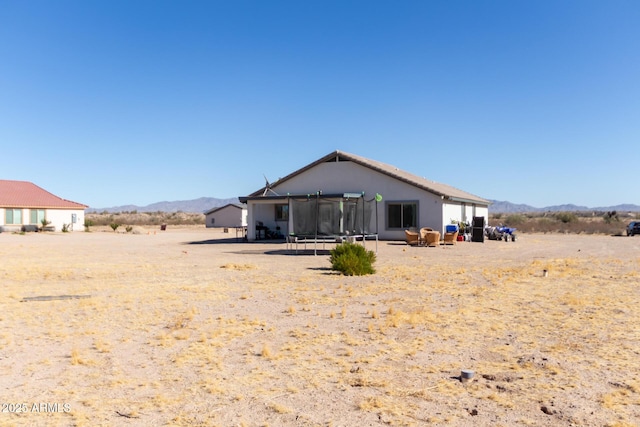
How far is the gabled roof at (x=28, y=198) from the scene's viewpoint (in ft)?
162

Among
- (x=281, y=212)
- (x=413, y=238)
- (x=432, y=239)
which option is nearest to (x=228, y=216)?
(x=281, y=212)

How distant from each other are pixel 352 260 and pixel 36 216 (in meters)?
43.2

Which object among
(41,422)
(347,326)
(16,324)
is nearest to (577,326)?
(347,326)

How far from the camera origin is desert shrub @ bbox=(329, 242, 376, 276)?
1574cm

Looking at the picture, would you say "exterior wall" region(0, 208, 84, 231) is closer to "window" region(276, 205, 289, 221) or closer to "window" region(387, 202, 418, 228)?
"window" region(276, 205, 289, 221)

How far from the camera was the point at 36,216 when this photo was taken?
5025 cm

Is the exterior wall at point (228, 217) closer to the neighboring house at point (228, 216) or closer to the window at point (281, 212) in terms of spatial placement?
the neighboring house at point (228, 216)

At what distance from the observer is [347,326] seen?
8969 millimetres

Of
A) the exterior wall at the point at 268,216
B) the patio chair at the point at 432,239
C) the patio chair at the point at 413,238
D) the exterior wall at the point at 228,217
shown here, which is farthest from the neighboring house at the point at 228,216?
the patio chair at the point at 432,239

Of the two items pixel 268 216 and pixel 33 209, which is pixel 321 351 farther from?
pixel 33 209

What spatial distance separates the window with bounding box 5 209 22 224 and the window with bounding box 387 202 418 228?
34413mm

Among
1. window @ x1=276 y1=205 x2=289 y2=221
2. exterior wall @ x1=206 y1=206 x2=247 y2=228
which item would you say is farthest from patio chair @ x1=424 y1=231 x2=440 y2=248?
exterior wall @ x1=206 y1=206 x2=247 y2=228

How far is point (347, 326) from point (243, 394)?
3495 mm

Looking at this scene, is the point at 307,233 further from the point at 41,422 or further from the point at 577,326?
the point at 41,422
